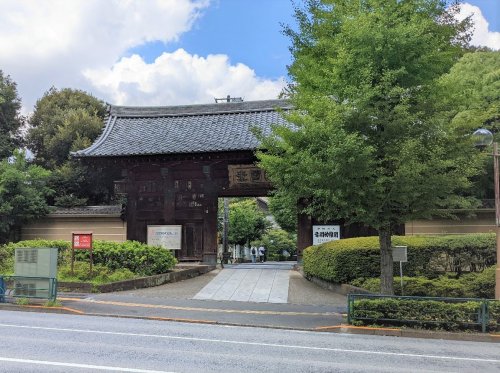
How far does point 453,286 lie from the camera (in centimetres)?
1496

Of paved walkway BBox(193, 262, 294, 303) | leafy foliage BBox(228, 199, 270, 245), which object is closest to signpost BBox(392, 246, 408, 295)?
paved walkway BBox(193, 262, 294, 303)

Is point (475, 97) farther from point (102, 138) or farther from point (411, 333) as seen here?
point (102, 138)

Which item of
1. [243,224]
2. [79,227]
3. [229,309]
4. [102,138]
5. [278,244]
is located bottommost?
[229,309]

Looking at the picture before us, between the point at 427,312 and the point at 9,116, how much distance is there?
27313mm

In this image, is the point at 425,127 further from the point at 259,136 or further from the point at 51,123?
the point at 51,123

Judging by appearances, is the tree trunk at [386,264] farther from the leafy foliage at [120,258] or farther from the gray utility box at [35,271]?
the leafy foliage at [120,258]

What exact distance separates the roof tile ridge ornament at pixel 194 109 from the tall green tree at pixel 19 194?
19.9 ft

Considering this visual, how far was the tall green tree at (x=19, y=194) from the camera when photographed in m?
22.6

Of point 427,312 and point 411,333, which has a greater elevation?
point 427,312

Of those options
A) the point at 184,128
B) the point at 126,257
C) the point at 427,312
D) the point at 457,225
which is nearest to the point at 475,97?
the point at 427,312

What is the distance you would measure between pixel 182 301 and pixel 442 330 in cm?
767

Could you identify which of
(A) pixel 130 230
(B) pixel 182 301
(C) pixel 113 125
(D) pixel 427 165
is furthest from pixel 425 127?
(C) pixel 113 125

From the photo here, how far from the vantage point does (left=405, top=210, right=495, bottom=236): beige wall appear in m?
21.5

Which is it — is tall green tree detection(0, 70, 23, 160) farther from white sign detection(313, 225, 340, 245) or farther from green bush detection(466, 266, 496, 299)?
green bush detection(466, 266, 496, 299)
